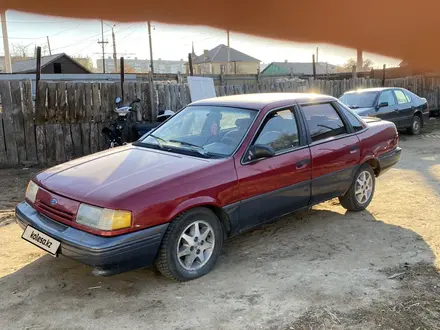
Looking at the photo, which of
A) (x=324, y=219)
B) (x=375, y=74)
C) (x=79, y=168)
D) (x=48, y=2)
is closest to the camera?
(x=79, y=168)

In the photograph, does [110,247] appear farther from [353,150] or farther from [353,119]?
[353,119]

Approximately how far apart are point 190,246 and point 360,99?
9091mm

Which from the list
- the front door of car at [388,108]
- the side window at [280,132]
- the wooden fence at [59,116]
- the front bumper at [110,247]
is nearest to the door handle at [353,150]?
the side window at [280,132]

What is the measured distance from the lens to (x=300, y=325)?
2.95 m

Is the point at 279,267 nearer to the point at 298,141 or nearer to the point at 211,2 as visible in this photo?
the point at 298,141

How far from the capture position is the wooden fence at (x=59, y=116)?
789cm

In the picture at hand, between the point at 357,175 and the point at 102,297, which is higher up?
the point at 357,175

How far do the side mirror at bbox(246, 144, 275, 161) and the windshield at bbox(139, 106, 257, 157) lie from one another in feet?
0.53

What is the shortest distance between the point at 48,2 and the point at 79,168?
1965 mm

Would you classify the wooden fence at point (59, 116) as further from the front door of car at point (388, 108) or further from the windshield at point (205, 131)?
the front door of car at point (388, 108)

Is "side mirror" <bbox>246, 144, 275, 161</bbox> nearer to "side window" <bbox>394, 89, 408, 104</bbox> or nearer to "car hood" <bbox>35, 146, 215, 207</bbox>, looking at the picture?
"car hood" <bbox>35, 146, 215, 207</bbox>

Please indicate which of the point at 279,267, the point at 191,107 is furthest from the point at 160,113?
the point at 279,267

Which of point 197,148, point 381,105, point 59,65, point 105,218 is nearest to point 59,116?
point 197,148

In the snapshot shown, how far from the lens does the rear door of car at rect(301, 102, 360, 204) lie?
4.65 m
